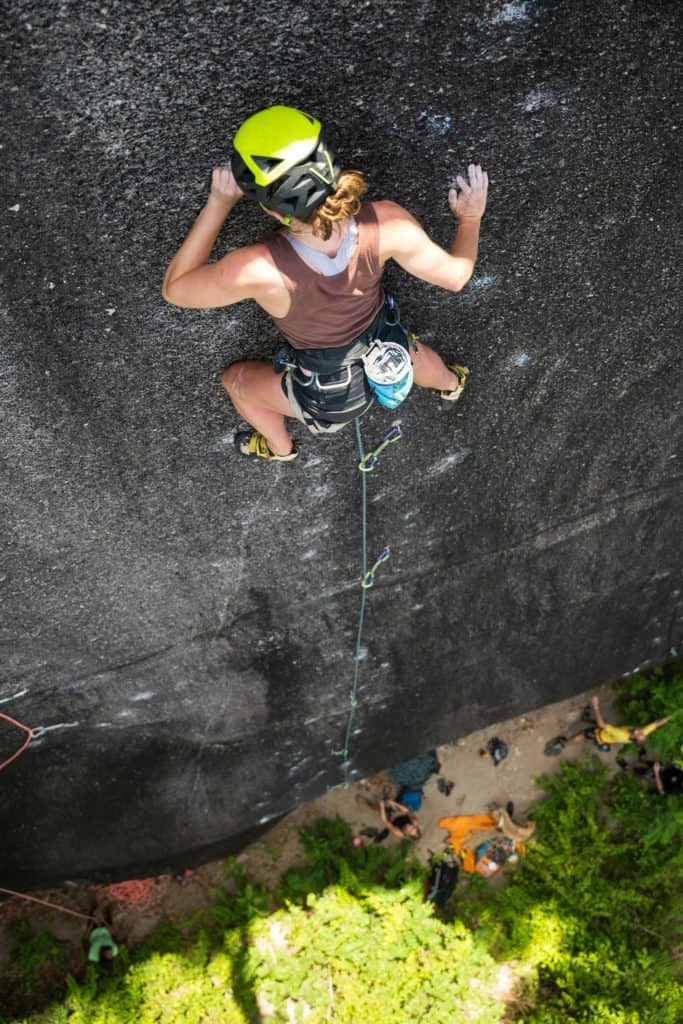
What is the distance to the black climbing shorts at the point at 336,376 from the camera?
2.66 meters

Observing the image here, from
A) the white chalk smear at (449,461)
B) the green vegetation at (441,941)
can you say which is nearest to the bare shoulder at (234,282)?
the white chalk smear at (449,461)

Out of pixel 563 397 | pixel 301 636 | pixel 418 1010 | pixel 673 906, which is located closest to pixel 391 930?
pixel 418 1010

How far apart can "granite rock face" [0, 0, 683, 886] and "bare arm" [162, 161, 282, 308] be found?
0.25 meters

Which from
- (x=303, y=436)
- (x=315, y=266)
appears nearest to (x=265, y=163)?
(x=315, y=266)

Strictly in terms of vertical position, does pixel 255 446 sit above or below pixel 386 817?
above

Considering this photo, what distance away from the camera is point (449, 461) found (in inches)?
151

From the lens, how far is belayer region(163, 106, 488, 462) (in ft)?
6.98

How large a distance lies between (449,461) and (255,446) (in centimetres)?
100

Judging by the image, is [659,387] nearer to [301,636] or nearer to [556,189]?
[556,189]

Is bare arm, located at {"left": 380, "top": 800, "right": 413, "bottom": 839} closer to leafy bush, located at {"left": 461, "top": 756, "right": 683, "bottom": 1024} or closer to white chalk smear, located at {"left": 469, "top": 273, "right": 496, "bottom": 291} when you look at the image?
leafy bush, located at {"left": 461, "top": 756, "right": 683, "bottom": 1024}

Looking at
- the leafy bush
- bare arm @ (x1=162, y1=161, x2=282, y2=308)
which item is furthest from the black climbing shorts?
the leafy bush

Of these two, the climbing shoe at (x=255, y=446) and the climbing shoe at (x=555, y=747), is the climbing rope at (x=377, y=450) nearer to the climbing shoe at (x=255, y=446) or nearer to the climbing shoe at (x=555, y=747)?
the climbing shoe at (x=255, y=446)

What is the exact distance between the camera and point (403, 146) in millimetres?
2623

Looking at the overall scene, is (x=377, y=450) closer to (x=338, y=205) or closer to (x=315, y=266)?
(x=315, y=266)
